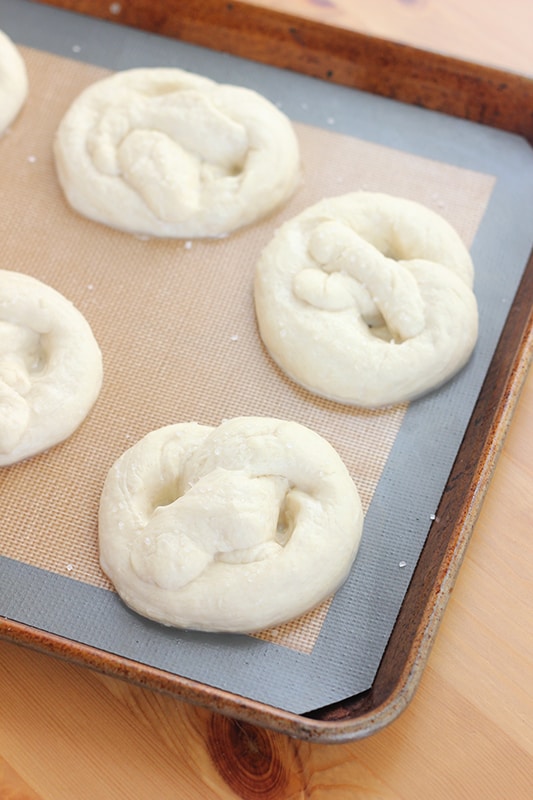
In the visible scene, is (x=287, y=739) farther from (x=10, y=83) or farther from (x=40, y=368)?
(x=10, y=83)

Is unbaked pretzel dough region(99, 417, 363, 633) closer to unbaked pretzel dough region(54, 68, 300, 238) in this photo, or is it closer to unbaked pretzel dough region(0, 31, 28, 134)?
unbaked pretzel dough region(54, 68, 300, 238)

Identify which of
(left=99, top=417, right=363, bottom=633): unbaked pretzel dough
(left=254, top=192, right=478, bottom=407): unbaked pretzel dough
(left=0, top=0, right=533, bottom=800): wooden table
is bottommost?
(left=0, top=0, right=533, bottom=800): wooden table

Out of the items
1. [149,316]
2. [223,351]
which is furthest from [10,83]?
[223,351]

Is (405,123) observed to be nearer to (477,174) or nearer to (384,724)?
(477,174)

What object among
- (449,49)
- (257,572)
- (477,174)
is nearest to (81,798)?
(257,572)

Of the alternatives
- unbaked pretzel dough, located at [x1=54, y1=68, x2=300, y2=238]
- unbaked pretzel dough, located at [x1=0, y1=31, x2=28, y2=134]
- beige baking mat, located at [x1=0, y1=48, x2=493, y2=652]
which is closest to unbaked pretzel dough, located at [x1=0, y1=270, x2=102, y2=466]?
beige baking mat, located at [x1=0, y1=48, x2=493, y2=652]

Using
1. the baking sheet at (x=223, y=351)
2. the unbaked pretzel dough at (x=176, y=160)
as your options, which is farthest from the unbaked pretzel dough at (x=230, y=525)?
the unbaked pretzel dough at (x=176, y=160)
